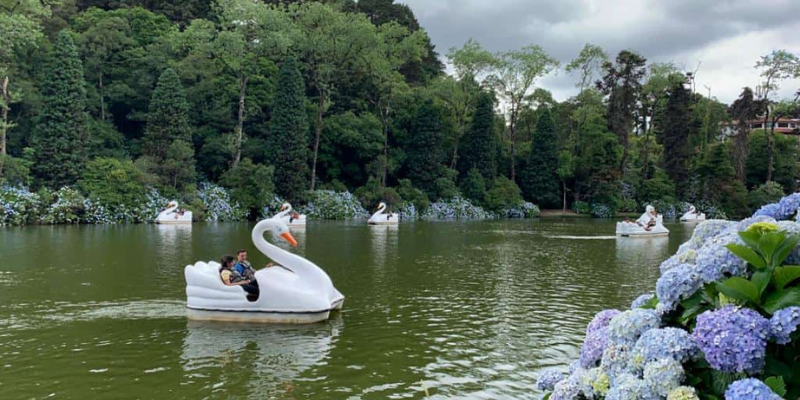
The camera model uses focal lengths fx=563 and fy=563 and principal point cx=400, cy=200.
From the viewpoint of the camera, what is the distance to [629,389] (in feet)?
8.18

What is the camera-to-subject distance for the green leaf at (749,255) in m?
2.36

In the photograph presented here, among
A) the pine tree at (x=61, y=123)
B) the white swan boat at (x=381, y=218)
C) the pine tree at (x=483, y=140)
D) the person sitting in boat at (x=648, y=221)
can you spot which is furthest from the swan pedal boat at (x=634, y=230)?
the pine tree at (x=61, y=123)

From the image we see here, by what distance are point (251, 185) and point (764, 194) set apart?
44.8 m

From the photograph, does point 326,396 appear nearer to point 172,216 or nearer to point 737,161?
point 172,216

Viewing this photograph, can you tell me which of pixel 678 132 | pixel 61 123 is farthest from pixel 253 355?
pixel 678 132

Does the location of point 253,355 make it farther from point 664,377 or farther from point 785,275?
point 785,275

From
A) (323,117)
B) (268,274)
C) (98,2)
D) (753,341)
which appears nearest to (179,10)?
(98,2)

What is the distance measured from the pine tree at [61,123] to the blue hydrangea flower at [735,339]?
38.0 metres

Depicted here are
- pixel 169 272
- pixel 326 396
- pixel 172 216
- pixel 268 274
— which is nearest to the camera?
pixel 326 396

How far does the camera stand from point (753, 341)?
2203 millimetres

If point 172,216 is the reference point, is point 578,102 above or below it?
above

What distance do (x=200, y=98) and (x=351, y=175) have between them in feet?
45.6

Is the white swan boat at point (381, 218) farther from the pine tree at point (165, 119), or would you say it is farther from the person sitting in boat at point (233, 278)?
the person sitting in boat at point (233, 278)

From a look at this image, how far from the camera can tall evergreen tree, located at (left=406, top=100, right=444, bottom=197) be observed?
49688 millimetres
